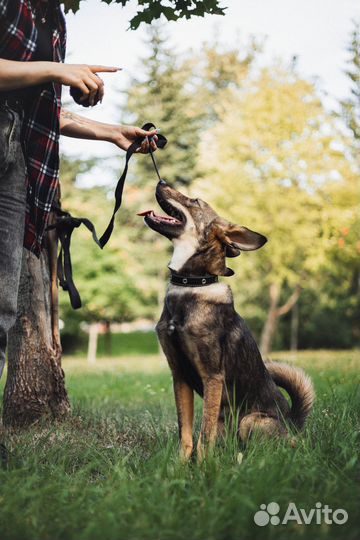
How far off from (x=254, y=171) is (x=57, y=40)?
1514 centimetres

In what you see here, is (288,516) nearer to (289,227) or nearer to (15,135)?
(15,135)

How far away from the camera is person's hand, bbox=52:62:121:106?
2.74 meters

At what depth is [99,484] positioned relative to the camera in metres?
2.71

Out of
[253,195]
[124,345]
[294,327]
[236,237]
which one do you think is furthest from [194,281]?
[124,345]

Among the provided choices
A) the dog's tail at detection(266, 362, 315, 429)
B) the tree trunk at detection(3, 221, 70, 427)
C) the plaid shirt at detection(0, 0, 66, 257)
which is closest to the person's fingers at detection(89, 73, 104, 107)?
the plaid shirt at detection(0, 0, 66, 257)

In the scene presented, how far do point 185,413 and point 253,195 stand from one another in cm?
1447

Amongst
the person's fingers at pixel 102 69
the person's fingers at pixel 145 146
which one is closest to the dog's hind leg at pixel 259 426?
the person's fingers at pixel 145 146

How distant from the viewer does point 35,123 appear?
9.84 ft

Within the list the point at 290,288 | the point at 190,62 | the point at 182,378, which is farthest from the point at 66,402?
the point at 190,62

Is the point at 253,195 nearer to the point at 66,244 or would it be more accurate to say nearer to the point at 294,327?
the point at 294,327

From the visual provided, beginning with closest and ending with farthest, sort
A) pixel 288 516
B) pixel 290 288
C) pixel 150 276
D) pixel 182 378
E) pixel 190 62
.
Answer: pixel 288 516 < pixel 182 378 < pixel 290 288 < pixel 150 276 < pixel 190 62

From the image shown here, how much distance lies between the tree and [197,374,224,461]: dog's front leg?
1403cm

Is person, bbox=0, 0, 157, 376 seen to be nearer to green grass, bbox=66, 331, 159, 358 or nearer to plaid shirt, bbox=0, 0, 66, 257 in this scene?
plaid shirt, bbox=0, 0, 66, 257

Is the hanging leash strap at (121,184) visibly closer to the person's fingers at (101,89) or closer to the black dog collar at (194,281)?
the person's fingers at (101,89)
